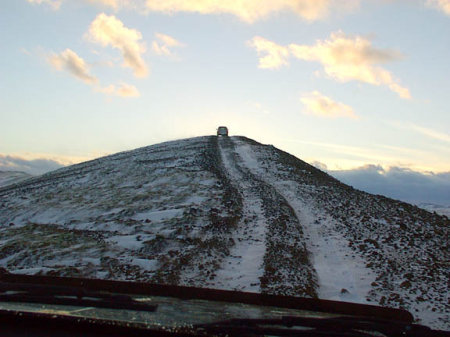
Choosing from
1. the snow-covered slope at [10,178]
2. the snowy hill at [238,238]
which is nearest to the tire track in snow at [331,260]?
the snowy hill at [238,238]

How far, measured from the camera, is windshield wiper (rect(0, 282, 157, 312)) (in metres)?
3.72

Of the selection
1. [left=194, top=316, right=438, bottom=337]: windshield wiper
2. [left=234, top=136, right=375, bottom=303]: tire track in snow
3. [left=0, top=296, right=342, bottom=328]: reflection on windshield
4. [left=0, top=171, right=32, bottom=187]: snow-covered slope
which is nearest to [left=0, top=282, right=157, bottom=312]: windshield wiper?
[left=0, top=296, right=342, bottom=328]: reflection on windshield

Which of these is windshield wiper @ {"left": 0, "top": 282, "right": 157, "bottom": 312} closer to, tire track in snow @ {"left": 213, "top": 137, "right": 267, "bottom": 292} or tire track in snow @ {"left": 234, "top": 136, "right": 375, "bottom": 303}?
tire track in snow @ {"left": 213, "top": 137, "right": 267, "bottom": 292}

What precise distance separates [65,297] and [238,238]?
12050mm

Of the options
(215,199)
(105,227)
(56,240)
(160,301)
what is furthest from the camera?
(215,199)

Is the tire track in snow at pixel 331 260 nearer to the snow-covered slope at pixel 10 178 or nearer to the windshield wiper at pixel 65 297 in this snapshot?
the windshield wiper at pixel 65 297

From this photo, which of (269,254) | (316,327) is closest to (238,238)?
(269,254)

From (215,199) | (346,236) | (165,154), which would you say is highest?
(165,154)

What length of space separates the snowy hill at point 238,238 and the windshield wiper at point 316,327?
6501mm

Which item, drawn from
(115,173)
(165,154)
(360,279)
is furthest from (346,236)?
(165,154)

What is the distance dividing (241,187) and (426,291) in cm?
1646

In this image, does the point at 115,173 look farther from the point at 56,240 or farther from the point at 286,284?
the point at 286,284

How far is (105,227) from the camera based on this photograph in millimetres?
17219

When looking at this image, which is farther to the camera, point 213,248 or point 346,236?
point 346,236
